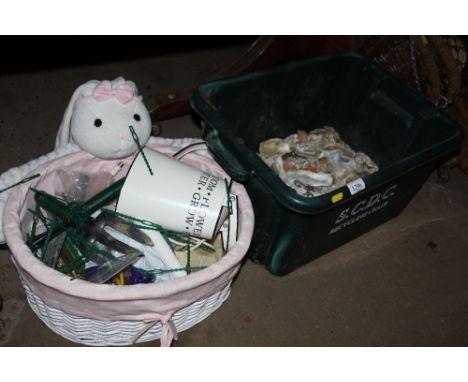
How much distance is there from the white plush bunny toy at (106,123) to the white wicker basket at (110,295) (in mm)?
64

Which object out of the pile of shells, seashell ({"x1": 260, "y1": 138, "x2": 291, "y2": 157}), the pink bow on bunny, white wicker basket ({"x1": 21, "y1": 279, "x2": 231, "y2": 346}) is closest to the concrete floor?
white wicker basket ({"x1": 21, "y1": 279, "x2": 231, "y2": 346})

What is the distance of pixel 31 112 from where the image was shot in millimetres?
1554

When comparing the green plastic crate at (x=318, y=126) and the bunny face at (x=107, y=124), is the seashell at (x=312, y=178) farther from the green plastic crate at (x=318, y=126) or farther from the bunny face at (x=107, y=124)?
the bunny face at (x=107, y=124)

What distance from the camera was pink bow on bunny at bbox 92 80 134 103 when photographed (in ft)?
3.34

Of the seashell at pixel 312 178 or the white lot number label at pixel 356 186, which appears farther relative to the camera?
the seashell at pixel 312 178

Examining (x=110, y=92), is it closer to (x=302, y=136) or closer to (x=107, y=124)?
(x=107, y=124)

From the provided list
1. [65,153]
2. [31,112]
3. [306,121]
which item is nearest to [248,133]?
[306,121]

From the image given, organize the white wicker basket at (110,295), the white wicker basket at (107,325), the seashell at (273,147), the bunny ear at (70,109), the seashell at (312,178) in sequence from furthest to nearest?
the seashell at (273,147)
the seashell at (312,178)
the bunny ear at (70,109)
the white wicker basket at (107,325)
the white wicker basket at (110,295)

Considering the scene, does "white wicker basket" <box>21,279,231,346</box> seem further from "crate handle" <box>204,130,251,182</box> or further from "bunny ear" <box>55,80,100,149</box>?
"bunny ear" <box>55,80,100,149</box>

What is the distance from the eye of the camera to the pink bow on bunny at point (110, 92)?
102cm

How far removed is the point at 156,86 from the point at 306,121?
23.1 inches

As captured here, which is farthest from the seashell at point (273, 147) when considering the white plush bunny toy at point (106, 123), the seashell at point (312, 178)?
the white plush bunny toy at point (106, 123)

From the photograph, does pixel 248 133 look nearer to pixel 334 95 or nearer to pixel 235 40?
pixel 334 95

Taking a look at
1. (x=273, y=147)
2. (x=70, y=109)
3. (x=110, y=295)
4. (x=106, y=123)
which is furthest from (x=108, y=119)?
(x=273, y=147)
